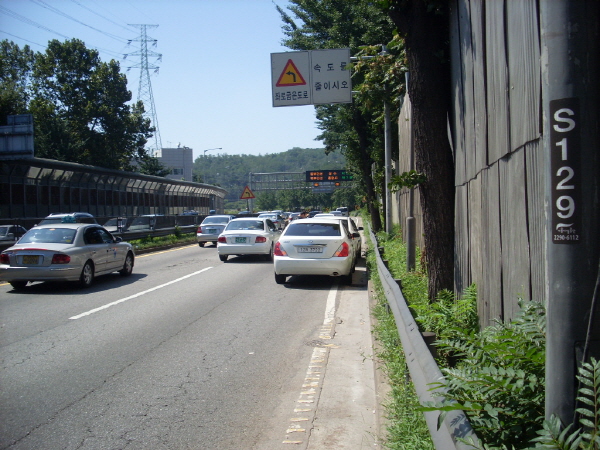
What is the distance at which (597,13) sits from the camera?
2.09 m

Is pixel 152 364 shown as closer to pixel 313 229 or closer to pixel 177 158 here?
pixel 313 229

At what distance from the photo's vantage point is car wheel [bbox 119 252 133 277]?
→ 1485 cm

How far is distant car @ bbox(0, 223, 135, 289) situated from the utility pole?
11520 mm

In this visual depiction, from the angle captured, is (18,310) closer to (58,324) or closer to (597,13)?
(58,324)

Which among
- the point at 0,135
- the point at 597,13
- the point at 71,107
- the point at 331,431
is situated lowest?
the point at 331,431

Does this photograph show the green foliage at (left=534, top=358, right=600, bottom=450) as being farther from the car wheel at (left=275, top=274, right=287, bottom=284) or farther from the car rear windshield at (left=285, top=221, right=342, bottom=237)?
the car wheel at (left=275, top=274, right=287, bottom=284)

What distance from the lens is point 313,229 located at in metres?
13.4

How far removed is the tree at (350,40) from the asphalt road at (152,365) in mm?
10535

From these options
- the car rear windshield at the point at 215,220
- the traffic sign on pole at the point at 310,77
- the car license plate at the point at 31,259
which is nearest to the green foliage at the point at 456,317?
the car license plate at the point at 31,259

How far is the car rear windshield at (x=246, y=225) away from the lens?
1922 cm

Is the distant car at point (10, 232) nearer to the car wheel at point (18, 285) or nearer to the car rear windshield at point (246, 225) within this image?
the car wheel at point (18, 285)

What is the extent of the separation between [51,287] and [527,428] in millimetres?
12283

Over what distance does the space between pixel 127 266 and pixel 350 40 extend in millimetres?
13766

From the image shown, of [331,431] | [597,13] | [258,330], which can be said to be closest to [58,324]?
[258,330]
